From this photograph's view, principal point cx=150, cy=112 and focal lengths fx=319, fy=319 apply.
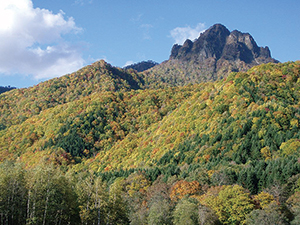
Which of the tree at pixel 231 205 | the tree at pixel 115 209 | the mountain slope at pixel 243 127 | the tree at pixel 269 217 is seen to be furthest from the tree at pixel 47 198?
the mountain slope at pixel 243 127

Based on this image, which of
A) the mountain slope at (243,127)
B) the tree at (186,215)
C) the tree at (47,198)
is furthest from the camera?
the mountain slope at (243,127)

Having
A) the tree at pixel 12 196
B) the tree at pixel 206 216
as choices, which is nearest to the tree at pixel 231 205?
the tree at pixel 206 216

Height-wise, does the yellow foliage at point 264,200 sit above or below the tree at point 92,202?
below

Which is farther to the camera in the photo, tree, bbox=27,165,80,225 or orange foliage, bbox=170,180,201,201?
orange foliage, bbox=170,180,201,201

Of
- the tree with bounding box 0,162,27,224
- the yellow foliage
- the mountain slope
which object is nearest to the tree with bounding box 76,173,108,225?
the tree with bounding box 0,162,27,224

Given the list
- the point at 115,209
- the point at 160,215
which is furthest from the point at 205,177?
the point at 115,209

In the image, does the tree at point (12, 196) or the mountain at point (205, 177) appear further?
the mountain at point (205, 177)

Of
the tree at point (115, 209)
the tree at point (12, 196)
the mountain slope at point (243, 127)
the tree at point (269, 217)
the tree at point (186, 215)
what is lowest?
the tree at point (269, 217)

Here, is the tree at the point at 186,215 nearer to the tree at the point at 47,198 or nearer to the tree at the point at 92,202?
the tree at the point at 92,202

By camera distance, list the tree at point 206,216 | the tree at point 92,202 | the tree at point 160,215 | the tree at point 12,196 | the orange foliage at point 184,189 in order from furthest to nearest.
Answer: the orange foliage at point 184,189 < the tree at point 160,215 < the tree at point 206,216 < the tree at point 92,202 < the tree at point 12,196

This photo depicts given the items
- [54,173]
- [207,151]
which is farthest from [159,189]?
[54,173]

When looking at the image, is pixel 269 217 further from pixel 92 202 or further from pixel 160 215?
pixel 92 202

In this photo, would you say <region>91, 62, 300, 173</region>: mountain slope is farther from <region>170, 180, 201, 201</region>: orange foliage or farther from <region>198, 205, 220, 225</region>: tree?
<region>198, 205, 220, 225</region>: tree

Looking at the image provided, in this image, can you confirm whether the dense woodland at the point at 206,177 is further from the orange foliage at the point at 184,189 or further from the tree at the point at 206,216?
the orange foliage at the point at 184,189
